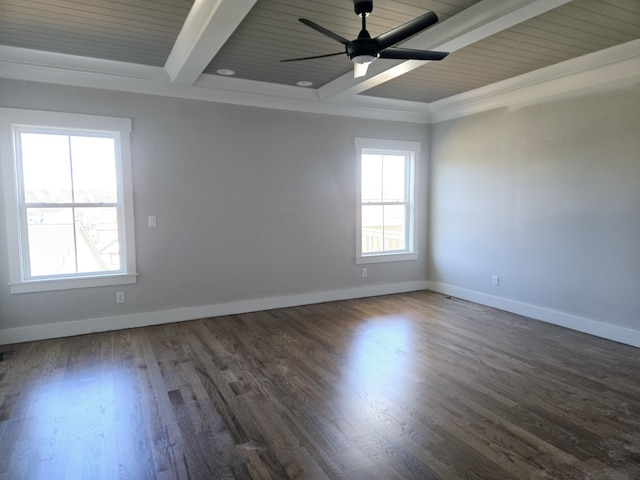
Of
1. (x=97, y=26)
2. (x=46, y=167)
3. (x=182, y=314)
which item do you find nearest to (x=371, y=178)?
(x=182, y=314)

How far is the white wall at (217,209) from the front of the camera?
4145 millimetres

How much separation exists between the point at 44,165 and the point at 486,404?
4570mm

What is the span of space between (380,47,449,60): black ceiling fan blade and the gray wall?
2154mm

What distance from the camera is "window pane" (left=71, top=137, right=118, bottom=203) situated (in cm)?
418

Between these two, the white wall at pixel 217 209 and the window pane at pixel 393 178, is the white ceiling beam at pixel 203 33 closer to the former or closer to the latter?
the white wall at pixel 217 209

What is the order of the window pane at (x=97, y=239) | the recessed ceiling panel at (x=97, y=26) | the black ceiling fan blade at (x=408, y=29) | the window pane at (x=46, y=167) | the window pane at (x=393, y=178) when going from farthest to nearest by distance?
the window pane at (x=393, y=178)
the window pane at (x=97, y=239)
the window pane at (x=46, y=167)
the recessed ceiling panel at (x=97, y=26)
the black ceiling fan blade at (x=408, y=29)

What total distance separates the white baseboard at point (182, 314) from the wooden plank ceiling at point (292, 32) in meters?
2.71

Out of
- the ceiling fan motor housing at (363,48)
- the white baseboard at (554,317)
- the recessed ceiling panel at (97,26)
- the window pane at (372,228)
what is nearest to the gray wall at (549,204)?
the white baseboard at (554,317)

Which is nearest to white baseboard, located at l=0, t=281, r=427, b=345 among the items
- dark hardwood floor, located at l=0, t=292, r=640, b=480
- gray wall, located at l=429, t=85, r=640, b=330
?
dark hardwood floor, located at l=0, t=292, r=640, b=480

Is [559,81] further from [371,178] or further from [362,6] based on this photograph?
[362,6]

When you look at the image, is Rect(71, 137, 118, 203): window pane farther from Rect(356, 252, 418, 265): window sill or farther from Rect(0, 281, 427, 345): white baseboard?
Rect(356, 252, 418, 265): window sill

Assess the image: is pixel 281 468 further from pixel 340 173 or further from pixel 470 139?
pixel 470 139

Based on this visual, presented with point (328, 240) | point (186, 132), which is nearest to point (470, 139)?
point (328, 240)

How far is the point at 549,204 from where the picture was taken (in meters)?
4.50
